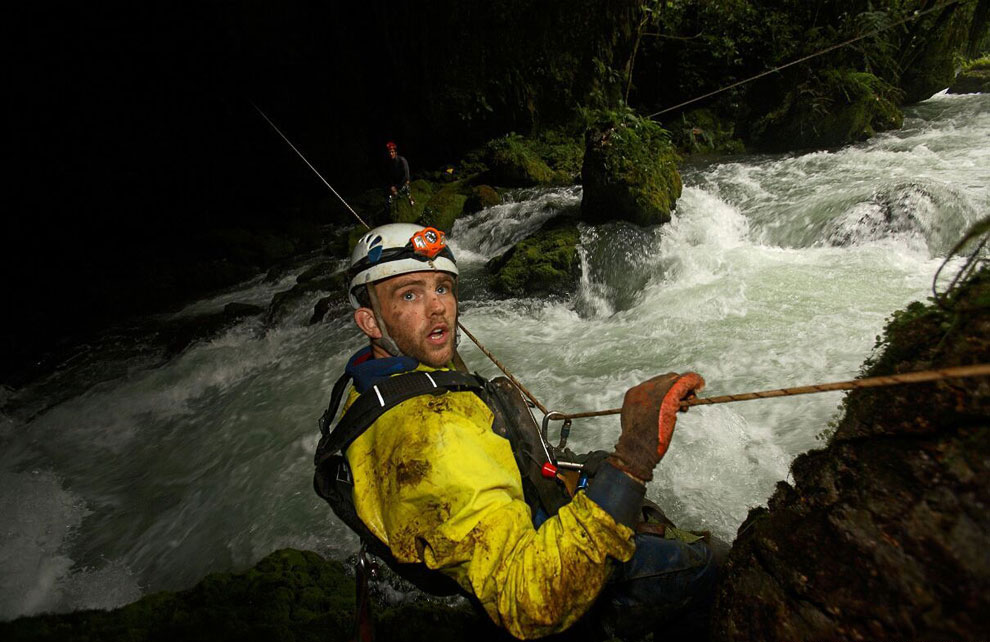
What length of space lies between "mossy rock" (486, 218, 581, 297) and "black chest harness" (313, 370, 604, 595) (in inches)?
213

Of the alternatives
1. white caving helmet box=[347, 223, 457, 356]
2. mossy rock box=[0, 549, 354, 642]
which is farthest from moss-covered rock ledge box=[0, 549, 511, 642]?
white caving helmet box=[347, 223, 457, 356]

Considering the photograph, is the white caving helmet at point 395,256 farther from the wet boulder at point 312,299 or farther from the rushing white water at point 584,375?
the wet boulder at point 312,299

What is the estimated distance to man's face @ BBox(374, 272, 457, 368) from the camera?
2217mm

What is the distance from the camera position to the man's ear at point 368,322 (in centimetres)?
230

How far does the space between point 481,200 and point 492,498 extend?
1115cm

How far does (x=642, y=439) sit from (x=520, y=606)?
0.69 metres

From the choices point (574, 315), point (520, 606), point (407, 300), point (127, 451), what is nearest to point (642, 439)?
point (520, 606)

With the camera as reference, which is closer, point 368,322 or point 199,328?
point 368,322

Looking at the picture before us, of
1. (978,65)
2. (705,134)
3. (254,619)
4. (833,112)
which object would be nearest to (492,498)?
(254,619)

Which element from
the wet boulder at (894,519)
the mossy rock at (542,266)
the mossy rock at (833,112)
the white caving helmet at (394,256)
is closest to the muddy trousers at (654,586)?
the wet boulder at (894,519)

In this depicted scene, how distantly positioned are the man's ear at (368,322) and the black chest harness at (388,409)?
27 centimetres

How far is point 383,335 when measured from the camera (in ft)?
7.48

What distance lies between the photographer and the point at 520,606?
4.28ft

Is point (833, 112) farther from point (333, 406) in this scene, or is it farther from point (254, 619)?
point (254, 619)
